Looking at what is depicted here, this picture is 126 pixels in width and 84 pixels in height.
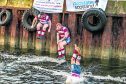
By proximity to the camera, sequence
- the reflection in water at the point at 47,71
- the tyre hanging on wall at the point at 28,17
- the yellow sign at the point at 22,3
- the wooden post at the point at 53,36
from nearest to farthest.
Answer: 1. the reflection in water at the point at 47,71
2. the wooden post at the point at 53,36
3. the tyre hanging on wall at the point at 28,17
4. the yellow sign at the point at 22,3

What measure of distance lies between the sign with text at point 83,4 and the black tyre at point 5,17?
3.82 metres

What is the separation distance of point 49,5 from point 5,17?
10.0ft

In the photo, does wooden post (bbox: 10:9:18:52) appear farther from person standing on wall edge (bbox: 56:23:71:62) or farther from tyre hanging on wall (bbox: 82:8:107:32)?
tyre hanging on wall (bbox: 82:8:107:32)

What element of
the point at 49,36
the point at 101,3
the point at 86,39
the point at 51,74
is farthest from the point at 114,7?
the point at 51,74

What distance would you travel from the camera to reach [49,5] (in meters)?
25.7

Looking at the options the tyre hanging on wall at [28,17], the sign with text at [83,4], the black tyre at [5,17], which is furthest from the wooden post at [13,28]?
the sign with text at [83,4]

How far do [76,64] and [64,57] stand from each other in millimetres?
5099

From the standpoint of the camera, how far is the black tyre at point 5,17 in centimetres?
2683

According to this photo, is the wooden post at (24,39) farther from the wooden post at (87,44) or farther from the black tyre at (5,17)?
the wooden post at (87,44)

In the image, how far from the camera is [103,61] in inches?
905

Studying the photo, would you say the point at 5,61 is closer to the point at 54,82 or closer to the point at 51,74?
the point at 51,74

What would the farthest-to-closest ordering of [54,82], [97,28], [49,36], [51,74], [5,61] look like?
[49,36] → [97,28] → [5,61] → [51,74] → [54,82]

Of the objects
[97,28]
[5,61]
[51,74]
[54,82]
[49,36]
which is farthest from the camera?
[49,36]

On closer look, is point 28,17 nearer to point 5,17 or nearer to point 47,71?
point 5,17
